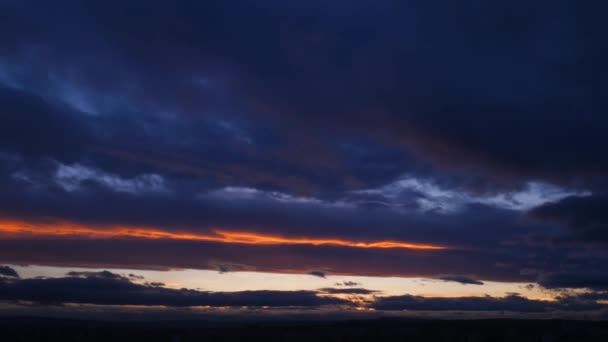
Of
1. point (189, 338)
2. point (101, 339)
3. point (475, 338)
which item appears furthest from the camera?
point (189, 338)

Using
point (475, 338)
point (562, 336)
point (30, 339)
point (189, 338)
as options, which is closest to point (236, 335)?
point (189, 338)

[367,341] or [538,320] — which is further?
[538,320]

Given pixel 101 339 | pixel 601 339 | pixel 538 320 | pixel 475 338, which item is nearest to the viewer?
pixel 601 339

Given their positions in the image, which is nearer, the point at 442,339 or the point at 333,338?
the point at 442,339

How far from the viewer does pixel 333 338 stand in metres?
47.4

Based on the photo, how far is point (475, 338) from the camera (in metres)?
43.3

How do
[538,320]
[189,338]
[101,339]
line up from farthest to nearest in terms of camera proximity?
[538,320], [189,338], [101,339]

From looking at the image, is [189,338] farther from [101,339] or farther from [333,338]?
[333,338]

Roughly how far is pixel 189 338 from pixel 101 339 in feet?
25.5

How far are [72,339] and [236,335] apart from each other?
47.6ft

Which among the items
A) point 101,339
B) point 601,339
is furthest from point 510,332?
point 101,339

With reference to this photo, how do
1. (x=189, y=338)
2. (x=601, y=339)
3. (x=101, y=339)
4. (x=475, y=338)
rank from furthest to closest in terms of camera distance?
(x=189, y=338) < (x=101, y=339) < (x=475, y=338) < (x=601, y=339)

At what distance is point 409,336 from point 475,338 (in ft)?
17.8

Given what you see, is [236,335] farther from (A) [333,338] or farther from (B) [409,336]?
(B) [409,336]
